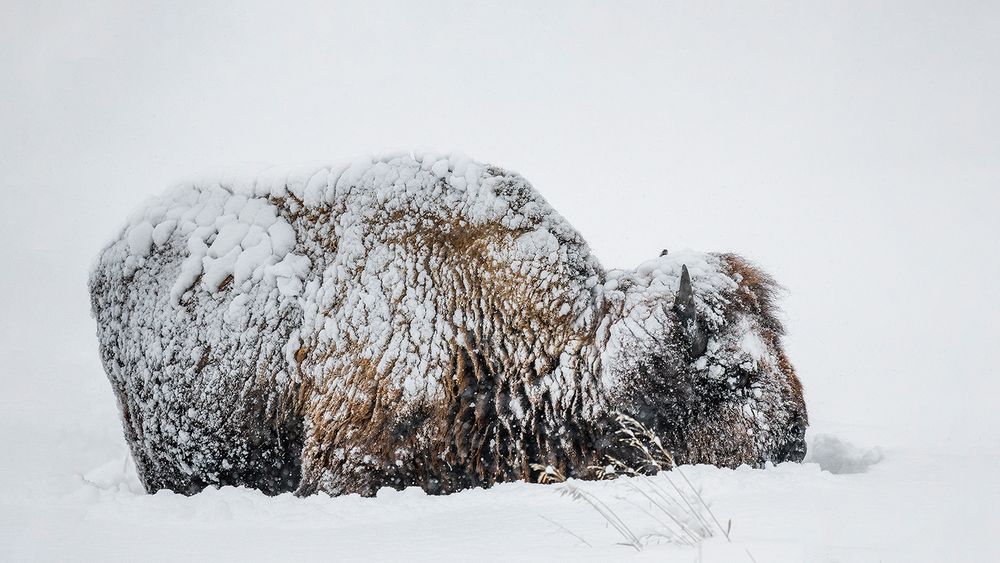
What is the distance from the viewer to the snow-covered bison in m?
4.06

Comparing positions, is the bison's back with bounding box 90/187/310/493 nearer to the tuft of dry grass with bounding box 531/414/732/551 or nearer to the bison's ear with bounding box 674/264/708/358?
the tuft of dry grass with bounding box 531/414/732/551

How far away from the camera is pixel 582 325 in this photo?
14.1 ft

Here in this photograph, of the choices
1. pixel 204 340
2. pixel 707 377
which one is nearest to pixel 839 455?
pixel 707 377

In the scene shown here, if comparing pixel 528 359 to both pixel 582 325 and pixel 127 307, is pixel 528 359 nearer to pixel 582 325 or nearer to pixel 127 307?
pixel 582 325

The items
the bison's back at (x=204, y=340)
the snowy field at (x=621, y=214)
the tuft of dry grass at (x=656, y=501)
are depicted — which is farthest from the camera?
the bison's back at (x=204, y=340)

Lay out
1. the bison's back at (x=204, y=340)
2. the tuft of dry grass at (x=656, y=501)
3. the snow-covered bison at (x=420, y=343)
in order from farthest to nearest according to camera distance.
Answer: the bison's back at (x=204, y=340)
the snow-covered bison at (x=420, y=343)
the tuft of dry grass at (x=656, y=501)

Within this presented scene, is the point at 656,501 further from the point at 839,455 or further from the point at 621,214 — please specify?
the point at 621,214

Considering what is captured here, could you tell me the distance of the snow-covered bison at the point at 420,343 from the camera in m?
4.06

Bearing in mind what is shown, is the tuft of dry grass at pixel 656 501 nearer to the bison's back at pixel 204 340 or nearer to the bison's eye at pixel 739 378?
the bison's eye at pixel 739 378

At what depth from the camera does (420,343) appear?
4129 millimetres

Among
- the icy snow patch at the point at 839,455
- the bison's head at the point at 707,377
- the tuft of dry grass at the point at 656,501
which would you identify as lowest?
the tuft of dry grass at the point at 656,501

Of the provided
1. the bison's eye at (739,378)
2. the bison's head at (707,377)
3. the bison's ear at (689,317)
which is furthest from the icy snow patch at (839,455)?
the bison's ear at (689,317)

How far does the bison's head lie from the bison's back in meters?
1.98

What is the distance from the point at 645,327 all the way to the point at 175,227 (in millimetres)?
2980
